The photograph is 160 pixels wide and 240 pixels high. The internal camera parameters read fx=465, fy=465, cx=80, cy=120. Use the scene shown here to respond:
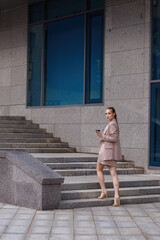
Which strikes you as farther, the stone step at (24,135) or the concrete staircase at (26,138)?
the stone step at (24,135)

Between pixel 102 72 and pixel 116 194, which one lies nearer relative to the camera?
pixel 116 194

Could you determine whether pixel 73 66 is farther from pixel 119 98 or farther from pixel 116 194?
pixel 116 194

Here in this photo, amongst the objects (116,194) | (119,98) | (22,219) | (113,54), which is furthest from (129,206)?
(113,54)

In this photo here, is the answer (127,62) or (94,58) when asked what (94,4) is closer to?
(94,58)

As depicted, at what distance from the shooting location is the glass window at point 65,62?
15492 mm

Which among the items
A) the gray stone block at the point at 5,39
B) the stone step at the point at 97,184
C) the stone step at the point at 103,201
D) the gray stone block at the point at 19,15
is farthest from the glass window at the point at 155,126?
the gray stone block at the point at 5,39

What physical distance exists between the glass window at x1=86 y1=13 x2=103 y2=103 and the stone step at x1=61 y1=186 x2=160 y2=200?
4.75m

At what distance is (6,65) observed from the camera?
58.5 ft

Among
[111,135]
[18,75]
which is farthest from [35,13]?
[111,135]

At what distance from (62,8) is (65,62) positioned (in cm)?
Answer: 190

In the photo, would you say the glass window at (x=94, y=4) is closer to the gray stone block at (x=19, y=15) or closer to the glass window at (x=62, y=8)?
the glass window at (x=62, y=8)

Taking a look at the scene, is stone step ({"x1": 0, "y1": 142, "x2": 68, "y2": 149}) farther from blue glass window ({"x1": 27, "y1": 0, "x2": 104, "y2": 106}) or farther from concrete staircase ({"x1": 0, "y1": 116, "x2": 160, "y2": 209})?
blue glass window ({"x1": 27, "y1": 0, "x2": 104, "y2": 106})

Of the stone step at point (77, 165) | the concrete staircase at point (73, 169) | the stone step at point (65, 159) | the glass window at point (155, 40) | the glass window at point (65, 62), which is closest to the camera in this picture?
the concrete staircase at point (73, 169)

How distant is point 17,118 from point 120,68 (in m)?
4.55
